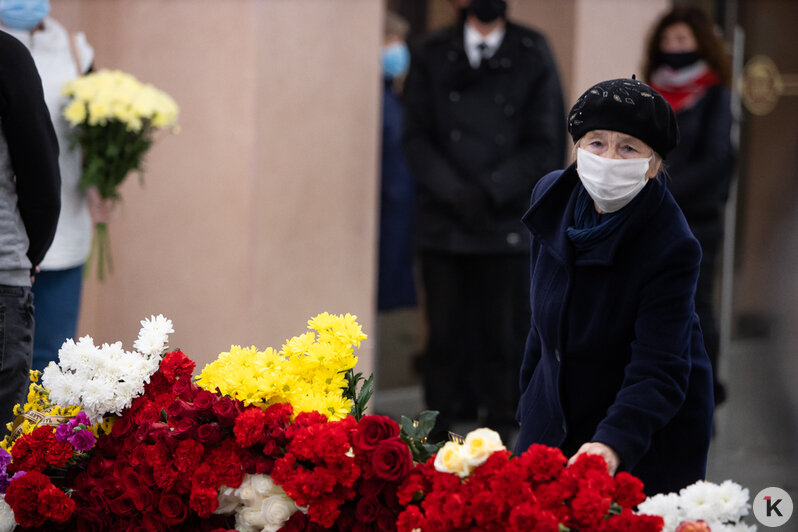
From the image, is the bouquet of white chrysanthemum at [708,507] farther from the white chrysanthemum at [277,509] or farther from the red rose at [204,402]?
the red rose at [204,402]

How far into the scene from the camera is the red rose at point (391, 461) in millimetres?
2102

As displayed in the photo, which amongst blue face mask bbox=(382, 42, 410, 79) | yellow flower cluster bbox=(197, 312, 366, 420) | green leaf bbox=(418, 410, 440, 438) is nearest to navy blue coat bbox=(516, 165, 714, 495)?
green leaf bbox=(418, 410, 440, 438)

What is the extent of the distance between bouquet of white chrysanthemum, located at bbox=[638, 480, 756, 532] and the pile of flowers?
3 centimetres

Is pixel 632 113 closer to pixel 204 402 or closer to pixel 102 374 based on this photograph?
pixel 204 402

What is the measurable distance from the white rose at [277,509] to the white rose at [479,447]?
0.41 meters

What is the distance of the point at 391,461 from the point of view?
2111 mm

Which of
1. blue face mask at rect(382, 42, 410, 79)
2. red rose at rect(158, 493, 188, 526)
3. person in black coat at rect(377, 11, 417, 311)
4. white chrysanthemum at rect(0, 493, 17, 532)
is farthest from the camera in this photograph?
blue face mask at rect(382, 42, 410, 79)

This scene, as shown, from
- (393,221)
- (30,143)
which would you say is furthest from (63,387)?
(393,221)

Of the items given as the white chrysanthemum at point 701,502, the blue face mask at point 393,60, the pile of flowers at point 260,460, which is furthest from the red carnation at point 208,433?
the blue face mask at point 393,60

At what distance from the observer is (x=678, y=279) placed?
7.40ft

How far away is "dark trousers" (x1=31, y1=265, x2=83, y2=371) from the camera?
12.3 ft

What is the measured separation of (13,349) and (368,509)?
1359 mm

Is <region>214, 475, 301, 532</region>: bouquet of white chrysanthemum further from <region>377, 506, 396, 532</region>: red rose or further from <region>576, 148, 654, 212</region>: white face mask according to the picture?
<region>576, 148, 654, 212</region>: white face mask

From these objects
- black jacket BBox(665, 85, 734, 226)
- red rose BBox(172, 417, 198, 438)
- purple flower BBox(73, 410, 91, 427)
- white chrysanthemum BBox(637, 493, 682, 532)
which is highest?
black jacket BBox(665, 85, 734, 226)
